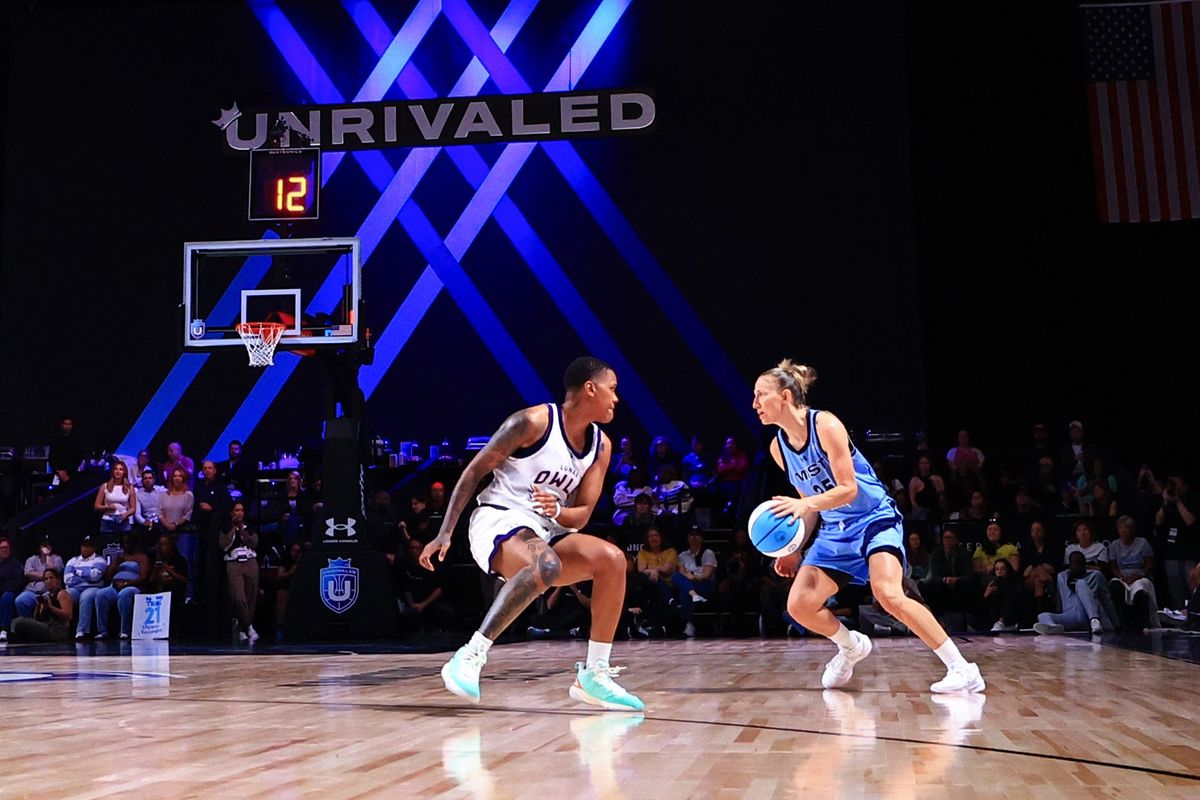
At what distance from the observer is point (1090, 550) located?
11195mm

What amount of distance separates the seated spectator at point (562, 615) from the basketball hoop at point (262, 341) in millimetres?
3493

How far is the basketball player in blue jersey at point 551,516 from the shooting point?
4.84 meters

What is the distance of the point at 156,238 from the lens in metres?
17.6

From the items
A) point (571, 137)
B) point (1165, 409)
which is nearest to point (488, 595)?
point (571, 137)

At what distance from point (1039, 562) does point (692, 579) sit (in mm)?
3290

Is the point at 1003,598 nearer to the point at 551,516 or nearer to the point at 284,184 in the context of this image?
the point at 551,516

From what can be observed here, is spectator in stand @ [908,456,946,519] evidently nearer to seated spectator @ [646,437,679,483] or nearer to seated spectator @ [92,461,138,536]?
seated spectator @ [646,437,679,483]

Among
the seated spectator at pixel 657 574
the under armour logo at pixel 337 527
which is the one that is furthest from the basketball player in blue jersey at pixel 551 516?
the seated spectator at pixel 657 574

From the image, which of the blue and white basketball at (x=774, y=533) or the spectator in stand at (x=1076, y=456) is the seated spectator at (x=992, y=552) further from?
the blue and white basketball at (x=774, y=533)

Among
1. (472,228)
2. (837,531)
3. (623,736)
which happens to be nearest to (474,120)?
(472,228)

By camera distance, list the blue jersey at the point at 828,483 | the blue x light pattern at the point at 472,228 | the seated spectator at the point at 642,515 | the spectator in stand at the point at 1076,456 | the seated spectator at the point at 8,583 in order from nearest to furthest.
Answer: the blue jersey at the point at 828,483, the seated spectator at the point at 642,515, the seated spectator at the point at 8,583, the spectator in stand at the point at 1076,456, the blue x light pattern at the point at 472,228

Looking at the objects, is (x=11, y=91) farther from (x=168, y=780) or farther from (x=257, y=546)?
(x=168, y=780)

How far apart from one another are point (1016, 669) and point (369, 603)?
6180 mm

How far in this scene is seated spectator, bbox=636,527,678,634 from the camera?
38.4 feet
